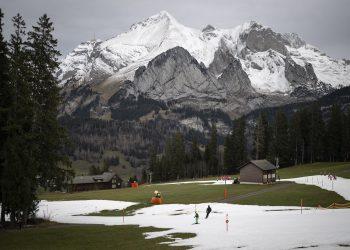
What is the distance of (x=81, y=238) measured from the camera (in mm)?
41281

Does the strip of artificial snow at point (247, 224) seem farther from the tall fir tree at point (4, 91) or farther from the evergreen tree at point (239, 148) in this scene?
the evergreen tree at point (239, 148)

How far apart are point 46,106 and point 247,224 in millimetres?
26833

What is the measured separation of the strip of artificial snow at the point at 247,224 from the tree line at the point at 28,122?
1303 centimetres

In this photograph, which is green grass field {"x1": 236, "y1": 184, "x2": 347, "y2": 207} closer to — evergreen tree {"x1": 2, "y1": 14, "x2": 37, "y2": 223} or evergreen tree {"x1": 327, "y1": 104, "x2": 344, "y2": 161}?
evergreen tree {"x1": 2, "y1": 14, "x2": 37, "y2": 223}

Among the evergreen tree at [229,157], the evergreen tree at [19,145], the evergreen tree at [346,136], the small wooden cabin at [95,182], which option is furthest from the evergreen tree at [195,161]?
the evergreen tree at [19,145]

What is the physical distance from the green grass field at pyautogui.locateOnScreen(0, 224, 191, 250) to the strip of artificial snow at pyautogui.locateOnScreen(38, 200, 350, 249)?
225 cm

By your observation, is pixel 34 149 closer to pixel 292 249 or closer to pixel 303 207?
pixel 292 249

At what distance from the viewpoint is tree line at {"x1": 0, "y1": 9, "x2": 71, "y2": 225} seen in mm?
42969

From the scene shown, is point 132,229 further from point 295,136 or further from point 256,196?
point 295,136

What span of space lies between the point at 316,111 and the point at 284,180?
4340 cm

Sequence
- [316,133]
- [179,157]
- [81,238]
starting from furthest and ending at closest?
1. [179,157]
2. [316,133]
3. [81,238]

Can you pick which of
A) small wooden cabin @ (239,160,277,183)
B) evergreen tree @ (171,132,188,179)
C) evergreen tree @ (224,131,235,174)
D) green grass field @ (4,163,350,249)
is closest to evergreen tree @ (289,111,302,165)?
evergreen tree @ (224,131,235,174)

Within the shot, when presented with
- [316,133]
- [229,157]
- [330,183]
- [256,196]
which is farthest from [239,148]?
[256,196]

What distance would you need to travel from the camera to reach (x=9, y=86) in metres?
45.5
